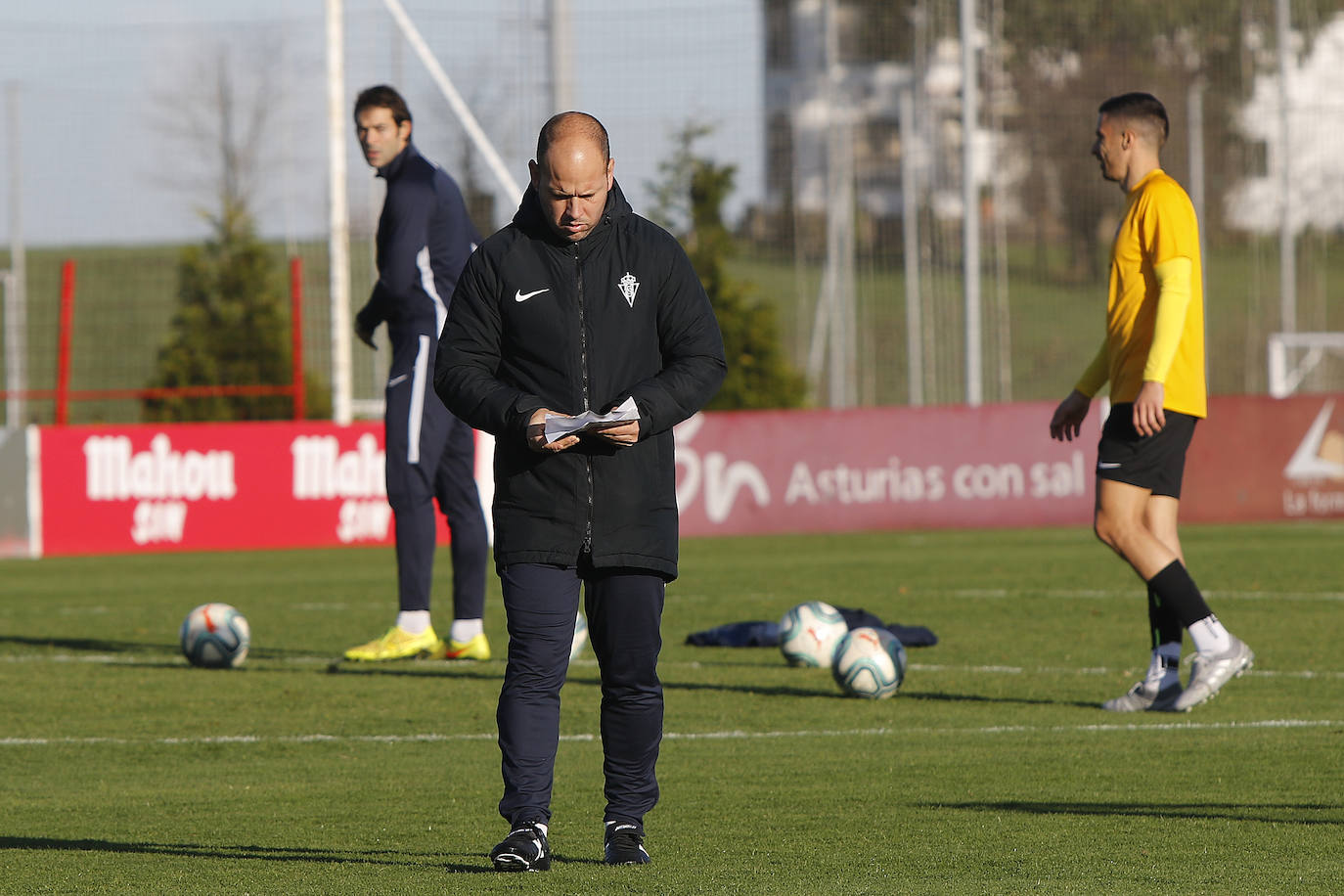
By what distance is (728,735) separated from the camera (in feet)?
22.3

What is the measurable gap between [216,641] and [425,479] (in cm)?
122

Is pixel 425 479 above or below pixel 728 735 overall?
above

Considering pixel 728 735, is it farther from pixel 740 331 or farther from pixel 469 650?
pixel 740 331

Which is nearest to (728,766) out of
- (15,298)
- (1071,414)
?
(1071,414)

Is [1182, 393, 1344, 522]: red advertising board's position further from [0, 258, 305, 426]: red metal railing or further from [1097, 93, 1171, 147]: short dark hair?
[1097, 93, 1171, 147]: short dark hair

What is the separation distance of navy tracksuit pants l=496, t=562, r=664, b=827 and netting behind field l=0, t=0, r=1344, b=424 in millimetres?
15177

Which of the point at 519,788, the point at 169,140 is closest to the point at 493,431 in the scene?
the point at 519,788

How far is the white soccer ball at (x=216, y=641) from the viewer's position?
8938 mm

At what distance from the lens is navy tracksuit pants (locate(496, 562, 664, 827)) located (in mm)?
4594

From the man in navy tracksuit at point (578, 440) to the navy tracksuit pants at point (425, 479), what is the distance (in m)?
4.08

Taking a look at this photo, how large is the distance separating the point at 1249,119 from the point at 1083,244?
366 centimetres

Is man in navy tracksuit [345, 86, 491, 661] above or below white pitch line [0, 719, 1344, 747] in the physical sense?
above

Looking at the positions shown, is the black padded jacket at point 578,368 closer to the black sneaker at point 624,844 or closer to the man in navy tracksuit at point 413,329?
the black sneaker at point 624,844

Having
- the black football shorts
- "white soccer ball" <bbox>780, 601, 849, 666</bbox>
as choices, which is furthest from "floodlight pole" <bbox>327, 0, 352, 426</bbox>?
the black football shorts
